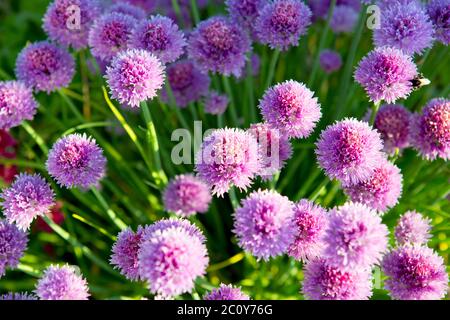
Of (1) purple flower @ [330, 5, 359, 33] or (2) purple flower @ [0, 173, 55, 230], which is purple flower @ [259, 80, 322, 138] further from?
(1) purple flower @ [330, 5, 359, 33]

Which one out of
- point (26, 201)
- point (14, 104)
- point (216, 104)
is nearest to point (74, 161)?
point (26, 201)

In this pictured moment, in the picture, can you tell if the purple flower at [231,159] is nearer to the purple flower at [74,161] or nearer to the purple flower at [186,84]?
the purple flower at [74,161]

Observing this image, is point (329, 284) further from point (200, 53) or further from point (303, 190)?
point (200, 53)

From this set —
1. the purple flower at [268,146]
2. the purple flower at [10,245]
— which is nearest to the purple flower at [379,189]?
the purple flower at [268,146]

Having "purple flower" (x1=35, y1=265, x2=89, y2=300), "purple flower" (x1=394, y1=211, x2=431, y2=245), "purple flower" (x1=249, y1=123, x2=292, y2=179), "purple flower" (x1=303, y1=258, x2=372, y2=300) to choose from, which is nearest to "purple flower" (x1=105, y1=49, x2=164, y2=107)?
"purple flower" (x1=249, y1=123, x2=292, y2=179)

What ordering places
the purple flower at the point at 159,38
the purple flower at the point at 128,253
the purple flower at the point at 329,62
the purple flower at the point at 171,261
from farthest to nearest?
the purple flower at the point at 329,62
the purple flower at the point at 159,38
the purple flower at the point at 128,253
the purple flower at the point at 171,261

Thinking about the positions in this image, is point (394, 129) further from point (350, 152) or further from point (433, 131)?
point (350, 152)
